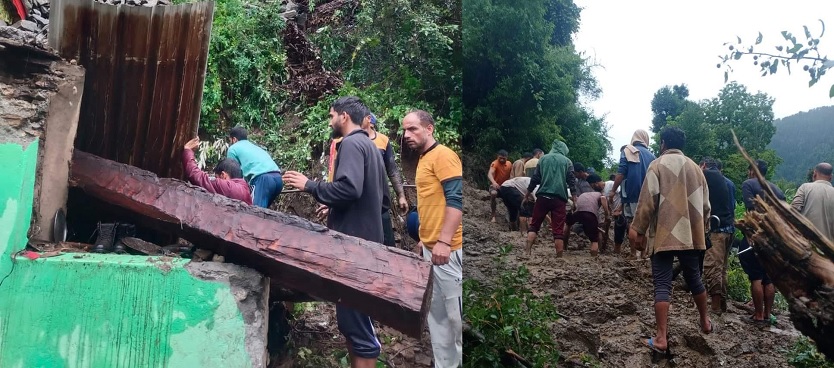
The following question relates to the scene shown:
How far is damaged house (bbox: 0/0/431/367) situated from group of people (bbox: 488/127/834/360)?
0.98m

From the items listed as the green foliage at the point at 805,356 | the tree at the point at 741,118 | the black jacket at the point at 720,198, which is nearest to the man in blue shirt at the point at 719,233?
the black jacket at the point at 720,198

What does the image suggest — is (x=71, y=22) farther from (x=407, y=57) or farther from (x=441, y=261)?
(x=441, y=261)

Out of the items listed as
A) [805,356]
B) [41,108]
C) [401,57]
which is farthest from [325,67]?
[805,356]

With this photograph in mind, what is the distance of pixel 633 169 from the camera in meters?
2.79

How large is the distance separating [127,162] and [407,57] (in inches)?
58.9

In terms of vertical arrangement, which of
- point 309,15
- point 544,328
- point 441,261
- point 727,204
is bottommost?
point 544,328

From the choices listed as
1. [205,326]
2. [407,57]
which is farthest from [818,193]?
[205,326]

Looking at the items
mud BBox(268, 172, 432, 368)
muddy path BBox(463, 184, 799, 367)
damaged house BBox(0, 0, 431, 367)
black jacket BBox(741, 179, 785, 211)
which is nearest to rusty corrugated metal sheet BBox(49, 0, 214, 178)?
damaged house BBox(0, 0, 431, 367)

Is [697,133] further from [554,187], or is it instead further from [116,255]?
[116,255]

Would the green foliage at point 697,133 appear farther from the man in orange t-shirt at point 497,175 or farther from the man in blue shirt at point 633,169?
the man in orange t-shirt at point 497,175

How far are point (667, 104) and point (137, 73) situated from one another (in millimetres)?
2473

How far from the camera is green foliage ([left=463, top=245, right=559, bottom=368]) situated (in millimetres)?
2994

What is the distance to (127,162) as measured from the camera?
288cm

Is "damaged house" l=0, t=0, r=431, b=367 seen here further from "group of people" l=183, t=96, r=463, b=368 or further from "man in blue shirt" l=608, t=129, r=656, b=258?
"man in blue shirt" l=608, t=129, r=656, b=258
